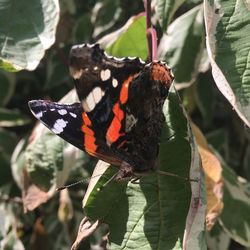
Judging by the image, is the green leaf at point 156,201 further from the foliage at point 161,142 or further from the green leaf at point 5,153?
the green leaf at point 5,153

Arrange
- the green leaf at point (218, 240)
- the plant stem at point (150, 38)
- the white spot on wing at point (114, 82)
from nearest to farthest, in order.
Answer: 1. the white spot on wing at point (114, 82)
2. the plant stem at point (150, 38)
3. the green leaf at point (218, 240)

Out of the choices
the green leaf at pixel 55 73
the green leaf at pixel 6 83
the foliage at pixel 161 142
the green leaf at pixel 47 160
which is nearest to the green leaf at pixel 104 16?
the foliage at pixel 161 142

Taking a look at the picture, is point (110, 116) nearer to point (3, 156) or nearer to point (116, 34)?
point (116, 34)

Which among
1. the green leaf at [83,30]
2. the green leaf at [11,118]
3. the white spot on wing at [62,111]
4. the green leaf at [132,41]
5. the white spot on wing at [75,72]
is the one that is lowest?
the green leaf at [11,118]

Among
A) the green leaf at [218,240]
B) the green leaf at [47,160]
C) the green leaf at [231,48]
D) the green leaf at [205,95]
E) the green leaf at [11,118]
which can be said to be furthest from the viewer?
the green leaf at [11,118]

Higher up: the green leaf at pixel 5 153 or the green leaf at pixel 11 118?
the green leaf at pixel 11 118

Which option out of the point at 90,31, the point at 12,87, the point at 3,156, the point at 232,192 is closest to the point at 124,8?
the point at 90,31

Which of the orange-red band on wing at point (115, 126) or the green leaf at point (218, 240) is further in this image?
the green leaf at point (218, 240)
